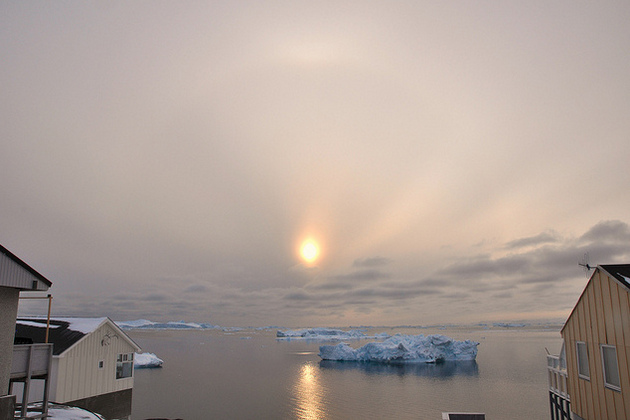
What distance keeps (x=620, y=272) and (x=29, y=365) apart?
1778 cm

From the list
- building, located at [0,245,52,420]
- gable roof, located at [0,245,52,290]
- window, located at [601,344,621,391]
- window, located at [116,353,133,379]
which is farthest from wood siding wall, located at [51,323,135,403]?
window, located at [601,344,621,391]

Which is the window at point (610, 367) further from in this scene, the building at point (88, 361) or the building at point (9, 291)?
the building at point (88, 361)

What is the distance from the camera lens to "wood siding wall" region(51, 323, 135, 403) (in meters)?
21.7

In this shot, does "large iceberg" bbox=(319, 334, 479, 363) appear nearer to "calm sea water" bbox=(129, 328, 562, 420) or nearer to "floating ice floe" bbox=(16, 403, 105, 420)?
"calm sea water" bbox=(129, 328, 562, 420)

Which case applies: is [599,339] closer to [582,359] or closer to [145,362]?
[582,359]

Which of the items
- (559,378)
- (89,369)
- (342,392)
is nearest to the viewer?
(559,378)

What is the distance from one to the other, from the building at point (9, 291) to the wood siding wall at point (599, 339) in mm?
16360

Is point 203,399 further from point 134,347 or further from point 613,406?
point 613,406

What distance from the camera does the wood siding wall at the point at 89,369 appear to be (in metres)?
21.7

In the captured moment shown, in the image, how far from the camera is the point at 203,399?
4678cm

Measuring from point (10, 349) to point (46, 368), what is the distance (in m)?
1.52

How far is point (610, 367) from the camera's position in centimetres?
1122

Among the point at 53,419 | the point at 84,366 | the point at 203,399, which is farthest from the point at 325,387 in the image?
the point at 53,419

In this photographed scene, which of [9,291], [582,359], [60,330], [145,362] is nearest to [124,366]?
[60,330]
